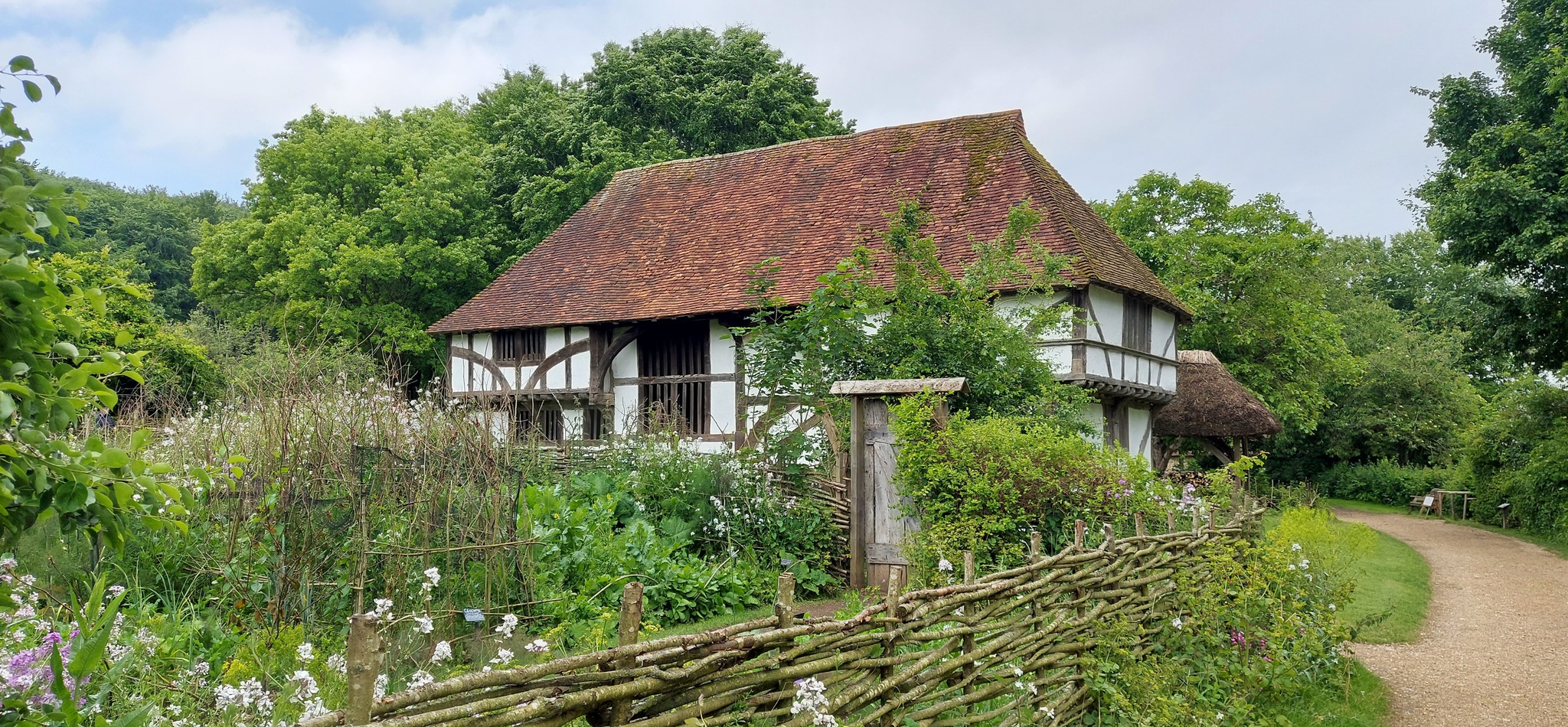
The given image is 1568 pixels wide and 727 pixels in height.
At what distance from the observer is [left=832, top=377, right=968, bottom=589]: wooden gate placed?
825cm

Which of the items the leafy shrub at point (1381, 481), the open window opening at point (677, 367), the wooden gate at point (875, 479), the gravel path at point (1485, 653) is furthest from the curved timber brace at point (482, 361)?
the leafy shrub at point (1381, 481)

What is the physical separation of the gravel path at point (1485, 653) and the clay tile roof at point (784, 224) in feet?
19.5

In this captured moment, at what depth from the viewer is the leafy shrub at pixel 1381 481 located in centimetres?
3109

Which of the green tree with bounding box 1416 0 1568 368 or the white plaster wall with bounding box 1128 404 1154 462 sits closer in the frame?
the green tree with bounding box 1416 0 1568 368

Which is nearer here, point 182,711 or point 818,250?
point 182,711

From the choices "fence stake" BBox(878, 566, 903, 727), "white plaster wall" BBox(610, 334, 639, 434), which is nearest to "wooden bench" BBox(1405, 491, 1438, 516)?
"white plaster wall" BBox(610, 334, 639, 434)

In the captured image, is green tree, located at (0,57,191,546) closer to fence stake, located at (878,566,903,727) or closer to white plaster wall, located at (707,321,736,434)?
fence stake, located at (878,566,903,727)

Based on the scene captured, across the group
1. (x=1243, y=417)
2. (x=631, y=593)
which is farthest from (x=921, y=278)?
(x=1243, y=417)

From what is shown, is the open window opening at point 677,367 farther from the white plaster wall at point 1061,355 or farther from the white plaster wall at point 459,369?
the white plaster wall at point 1061,355

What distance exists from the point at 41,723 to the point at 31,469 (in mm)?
535

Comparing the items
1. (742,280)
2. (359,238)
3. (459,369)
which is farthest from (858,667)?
(359,238)

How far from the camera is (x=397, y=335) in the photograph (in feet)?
90.7

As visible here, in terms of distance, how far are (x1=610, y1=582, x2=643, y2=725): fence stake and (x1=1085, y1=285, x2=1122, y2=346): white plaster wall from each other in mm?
13008

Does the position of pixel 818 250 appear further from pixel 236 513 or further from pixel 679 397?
pixel 236 513
